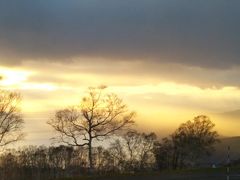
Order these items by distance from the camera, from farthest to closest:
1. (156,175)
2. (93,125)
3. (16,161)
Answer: (16,161) < (93,125) < (156,175)

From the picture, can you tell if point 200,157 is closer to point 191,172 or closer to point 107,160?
point 107,160

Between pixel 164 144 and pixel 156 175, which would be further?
pixel 164 144

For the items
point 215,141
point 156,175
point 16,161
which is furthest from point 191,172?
point 215,141

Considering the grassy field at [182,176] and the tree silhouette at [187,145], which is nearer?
the grassy field at [182,176]

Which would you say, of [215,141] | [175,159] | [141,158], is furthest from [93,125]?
[215,141]

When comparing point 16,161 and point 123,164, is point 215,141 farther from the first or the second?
point 16,161

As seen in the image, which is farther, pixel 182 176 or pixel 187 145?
pixel 187 145

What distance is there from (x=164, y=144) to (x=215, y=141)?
9.32m

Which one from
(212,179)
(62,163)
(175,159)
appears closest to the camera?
(212,179)

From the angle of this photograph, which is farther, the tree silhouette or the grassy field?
the tree silhouette

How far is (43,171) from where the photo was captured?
244ft

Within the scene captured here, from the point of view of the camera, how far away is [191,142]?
293ft

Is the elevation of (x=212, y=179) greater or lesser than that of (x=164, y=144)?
lesser

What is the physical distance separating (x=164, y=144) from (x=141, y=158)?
1052 centimetres
